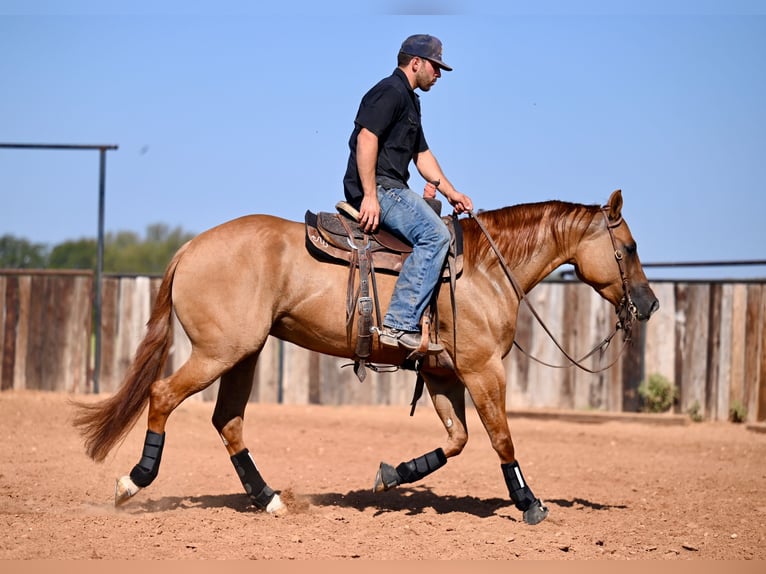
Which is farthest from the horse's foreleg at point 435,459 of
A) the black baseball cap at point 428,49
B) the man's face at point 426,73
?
the black baseball cap at point 428,49

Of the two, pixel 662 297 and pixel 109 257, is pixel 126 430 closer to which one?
pixel 662 297

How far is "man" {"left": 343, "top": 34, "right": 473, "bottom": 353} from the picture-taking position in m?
6.43

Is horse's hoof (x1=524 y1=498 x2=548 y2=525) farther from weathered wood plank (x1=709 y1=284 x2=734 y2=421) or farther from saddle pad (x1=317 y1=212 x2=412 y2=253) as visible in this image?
weathered wood plank (x1=709 y1=284 x2=734 y2=421)

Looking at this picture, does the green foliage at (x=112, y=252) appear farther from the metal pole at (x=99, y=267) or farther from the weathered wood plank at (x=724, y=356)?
the weathered wood plank at (x=724, y=356)

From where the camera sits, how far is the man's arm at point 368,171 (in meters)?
6.45

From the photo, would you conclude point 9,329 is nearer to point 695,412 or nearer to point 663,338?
point 663,338

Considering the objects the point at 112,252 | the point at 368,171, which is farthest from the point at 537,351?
the point at 112,252

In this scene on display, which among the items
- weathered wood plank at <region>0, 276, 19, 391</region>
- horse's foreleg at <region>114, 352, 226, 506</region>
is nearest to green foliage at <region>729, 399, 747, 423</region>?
horse's foreleg at <region>114, 352, 226, 506</region>

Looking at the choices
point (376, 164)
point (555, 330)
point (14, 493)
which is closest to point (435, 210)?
point (376, 164)

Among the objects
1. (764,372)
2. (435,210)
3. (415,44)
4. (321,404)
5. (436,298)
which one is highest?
(415,44)

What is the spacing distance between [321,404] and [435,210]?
8449 mm

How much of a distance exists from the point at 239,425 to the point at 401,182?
2224mm

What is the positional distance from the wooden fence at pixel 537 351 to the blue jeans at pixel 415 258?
7.17 metres

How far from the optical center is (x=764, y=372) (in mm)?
12867
